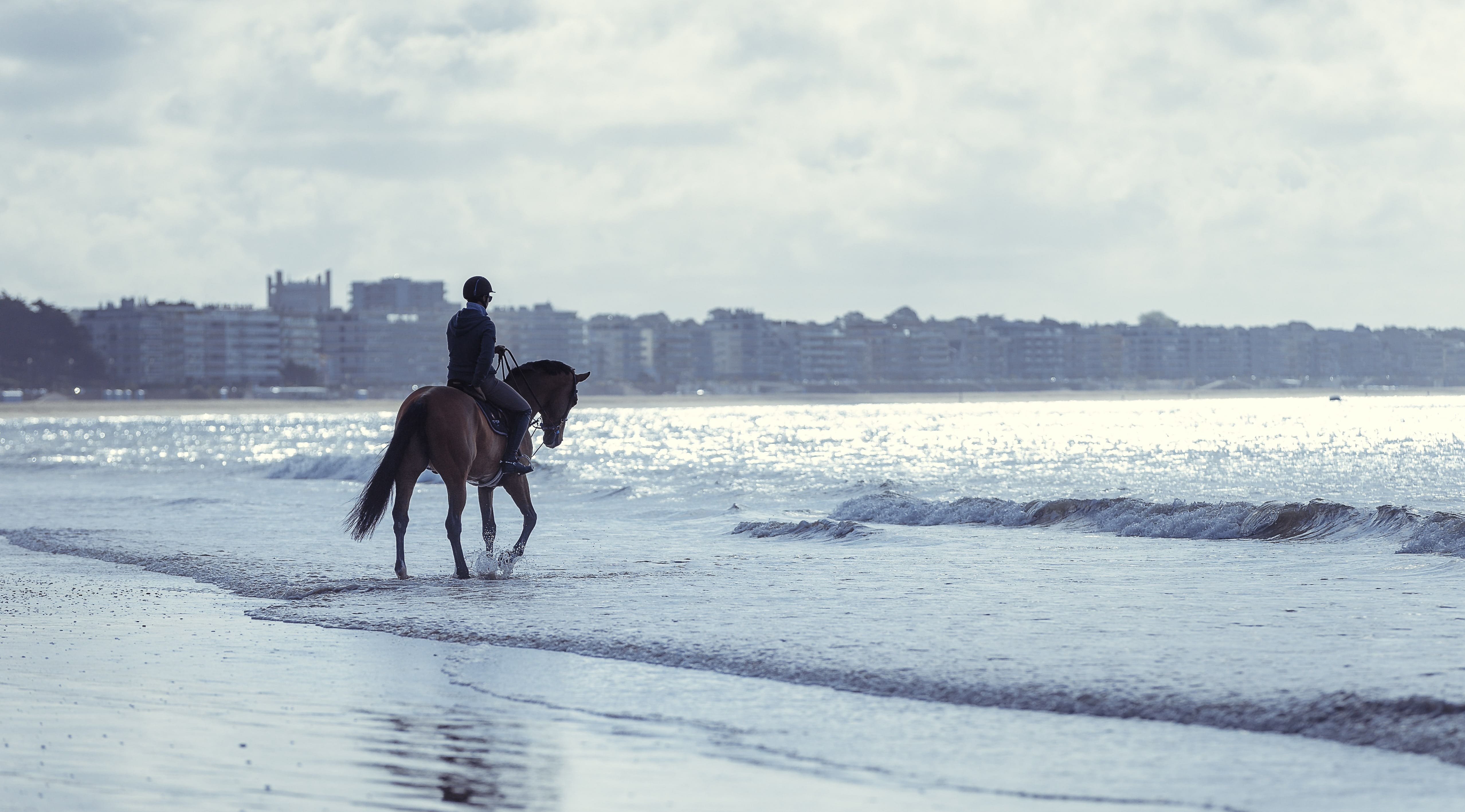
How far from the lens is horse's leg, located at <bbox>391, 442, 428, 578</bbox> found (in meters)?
13.1

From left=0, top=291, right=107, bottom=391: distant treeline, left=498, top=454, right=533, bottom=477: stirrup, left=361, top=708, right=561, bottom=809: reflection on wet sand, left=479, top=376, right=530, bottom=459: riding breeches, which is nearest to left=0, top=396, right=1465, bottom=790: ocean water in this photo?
left=498, top=454, right=533, bottom=477: stirrup

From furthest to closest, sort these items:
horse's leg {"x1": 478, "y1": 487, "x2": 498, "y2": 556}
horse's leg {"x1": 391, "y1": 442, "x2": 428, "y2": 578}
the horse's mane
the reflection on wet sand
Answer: the horse's mane
horse's leg {"x1": 478, "y1": 487, "x2": 498, "y2": 556}
horse's leg {"x1": 391, "y1": 442, "x2": 428, "y2": 578}
the reflection on wet sand

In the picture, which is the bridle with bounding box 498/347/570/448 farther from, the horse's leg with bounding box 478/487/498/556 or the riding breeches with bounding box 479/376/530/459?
the horse's leg with bounding box 478/487/498/556

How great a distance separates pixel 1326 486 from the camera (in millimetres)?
34312

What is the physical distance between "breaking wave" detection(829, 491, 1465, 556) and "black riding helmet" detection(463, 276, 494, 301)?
872 centimetres

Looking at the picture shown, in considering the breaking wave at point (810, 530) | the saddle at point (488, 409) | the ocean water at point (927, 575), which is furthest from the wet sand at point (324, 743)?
the breaking wave at point (810, 530)

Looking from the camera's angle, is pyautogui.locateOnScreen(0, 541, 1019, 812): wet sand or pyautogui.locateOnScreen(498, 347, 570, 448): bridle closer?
pyautogui.locateOnScreen(0, 541, 1019, 812): wet sand

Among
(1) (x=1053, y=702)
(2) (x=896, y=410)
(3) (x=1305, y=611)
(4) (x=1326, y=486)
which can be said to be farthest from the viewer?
(2) (x=896, y=410)

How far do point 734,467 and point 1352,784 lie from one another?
37.2m

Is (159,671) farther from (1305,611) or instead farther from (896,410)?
(896,410)

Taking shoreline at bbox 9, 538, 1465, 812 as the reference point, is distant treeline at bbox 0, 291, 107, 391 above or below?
above

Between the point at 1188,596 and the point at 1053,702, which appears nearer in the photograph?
the point at 1053,702

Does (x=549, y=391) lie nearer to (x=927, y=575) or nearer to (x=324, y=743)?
(x=927, y=575)

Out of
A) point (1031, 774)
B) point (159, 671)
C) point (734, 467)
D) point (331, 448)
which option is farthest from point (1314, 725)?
point (331, 448)
